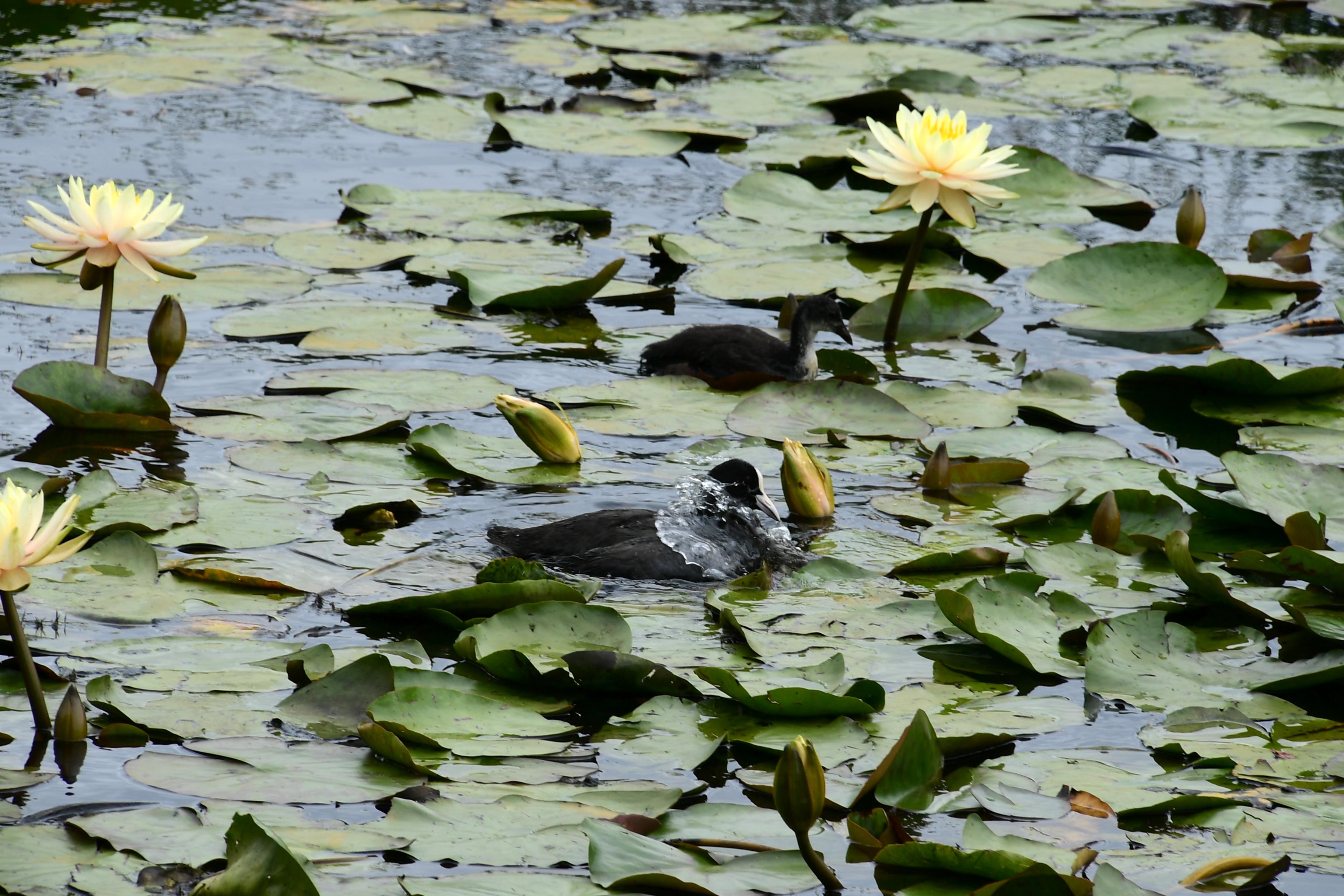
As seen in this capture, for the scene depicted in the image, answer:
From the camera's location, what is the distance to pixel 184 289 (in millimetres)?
6285

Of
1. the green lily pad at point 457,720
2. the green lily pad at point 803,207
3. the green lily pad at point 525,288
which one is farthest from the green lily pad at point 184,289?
the green lily pad at point 457,720

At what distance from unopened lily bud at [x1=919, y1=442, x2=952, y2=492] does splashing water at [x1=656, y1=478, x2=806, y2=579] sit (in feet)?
1.57

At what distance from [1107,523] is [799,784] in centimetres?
218

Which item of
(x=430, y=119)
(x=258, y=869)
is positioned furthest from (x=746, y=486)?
(x=430, y=119)

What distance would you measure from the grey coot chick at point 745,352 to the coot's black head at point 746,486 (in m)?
0.90

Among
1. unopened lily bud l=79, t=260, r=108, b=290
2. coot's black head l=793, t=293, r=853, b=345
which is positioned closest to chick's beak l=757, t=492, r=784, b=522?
coot's black head l=793, t=293, r=853, b=345

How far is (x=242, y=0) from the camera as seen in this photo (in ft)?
37.3

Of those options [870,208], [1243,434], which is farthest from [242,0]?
[1243,434]

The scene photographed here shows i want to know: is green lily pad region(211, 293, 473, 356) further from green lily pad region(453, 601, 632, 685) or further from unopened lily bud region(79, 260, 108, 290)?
green lily pad region(453, 601, 632, 685)

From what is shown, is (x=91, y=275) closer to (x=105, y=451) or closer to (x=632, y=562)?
(x=105, y=451)

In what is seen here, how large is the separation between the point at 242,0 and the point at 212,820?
32.0 feet

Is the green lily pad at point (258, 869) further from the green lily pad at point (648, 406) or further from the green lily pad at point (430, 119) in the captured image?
the green lily pad at point (430, 119)

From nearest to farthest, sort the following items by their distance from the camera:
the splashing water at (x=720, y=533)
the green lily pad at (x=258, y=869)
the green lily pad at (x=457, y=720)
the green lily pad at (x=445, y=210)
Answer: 1. the green lily pad at (x=258, y=869)
2. the green lily pad at (x=457, y=720)
3. the splashing water at (x=720, y=533)
4. the green lily pad at (x=445, y=210)

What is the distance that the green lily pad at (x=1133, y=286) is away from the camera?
6.18 m
